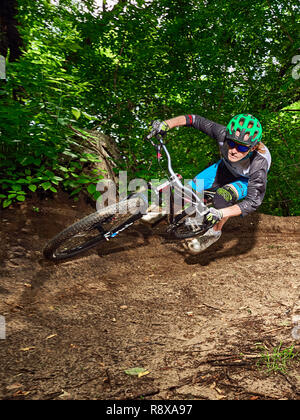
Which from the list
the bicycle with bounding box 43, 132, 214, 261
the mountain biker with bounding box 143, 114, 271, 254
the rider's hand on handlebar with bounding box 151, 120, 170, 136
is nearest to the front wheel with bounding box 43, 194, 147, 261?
the bicycle with bounding box 43, 132, 214, 261

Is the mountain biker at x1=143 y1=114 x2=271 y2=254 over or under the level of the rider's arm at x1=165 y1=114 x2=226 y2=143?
under

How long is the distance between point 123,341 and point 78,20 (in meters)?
6.92

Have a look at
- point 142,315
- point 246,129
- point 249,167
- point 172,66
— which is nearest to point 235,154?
point 249,167

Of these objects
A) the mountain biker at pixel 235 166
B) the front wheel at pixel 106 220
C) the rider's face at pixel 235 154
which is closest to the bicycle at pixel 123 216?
the front wheel at pixel 106 220


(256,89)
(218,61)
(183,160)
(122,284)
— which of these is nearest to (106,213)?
(122,284)

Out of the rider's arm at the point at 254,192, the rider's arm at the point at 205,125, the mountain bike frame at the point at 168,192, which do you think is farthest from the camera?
the rider's arm at the point at 205,125

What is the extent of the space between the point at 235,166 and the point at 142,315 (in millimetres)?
2560

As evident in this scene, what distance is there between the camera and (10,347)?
94.7 inches

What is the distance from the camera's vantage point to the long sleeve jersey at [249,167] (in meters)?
3.87

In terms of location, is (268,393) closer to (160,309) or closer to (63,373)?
(63,373)

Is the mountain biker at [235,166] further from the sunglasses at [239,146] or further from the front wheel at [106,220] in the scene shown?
the front wheel at [106,220]

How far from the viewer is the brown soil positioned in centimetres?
195

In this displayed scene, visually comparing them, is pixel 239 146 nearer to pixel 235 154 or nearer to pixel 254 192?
pixel 235 154

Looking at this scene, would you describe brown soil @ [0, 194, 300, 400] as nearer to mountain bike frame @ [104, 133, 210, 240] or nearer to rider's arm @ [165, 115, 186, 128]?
mountain bike frame @ [104, 133, 210, 240]
